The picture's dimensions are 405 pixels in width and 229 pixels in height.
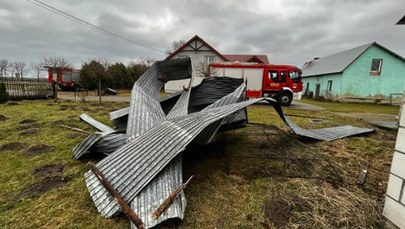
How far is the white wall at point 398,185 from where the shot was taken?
1.76 m

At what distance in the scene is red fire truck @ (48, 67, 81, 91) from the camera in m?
21.8

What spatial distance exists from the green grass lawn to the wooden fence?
962 cm

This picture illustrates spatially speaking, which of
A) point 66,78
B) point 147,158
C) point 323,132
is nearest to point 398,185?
point 147,158

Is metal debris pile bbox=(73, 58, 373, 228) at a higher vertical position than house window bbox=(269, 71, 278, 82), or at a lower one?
lower

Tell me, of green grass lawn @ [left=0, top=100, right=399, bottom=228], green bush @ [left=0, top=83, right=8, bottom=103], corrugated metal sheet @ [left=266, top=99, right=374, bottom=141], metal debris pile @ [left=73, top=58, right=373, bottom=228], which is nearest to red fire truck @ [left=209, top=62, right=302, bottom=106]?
corrugated metal sheet @ [left=266, top=99, right=374, bottom=141]

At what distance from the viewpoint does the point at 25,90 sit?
12.4 metres

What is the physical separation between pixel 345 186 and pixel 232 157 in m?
1.63

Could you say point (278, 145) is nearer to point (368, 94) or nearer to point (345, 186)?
point (345, 186)

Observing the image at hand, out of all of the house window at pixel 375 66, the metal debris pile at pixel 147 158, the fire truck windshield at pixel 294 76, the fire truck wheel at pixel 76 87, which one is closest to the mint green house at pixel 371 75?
the house window at pixel 375 66

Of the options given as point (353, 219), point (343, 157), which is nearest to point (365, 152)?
point (343, 157)

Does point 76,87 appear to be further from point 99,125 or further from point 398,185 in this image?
point 398,185

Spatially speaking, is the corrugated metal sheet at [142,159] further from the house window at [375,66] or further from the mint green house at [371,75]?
the house window at [375,66]

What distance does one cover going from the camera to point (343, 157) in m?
3.79

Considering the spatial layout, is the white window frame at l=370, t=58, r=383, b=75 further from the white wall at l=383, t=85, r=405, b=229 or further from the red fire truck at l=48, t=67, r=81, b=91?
the red fire truck at l=48, t=67, r=81, b=91
